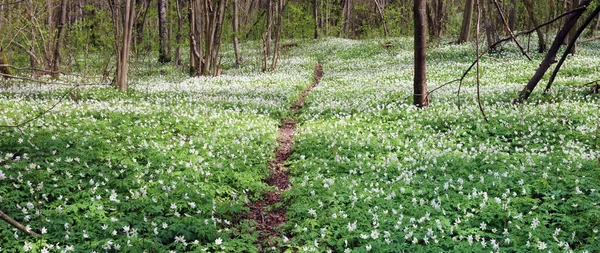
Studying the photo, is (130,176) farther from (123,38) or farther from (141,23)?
(141,23)

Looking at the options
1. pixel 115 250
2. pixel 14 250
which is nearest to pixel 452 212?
pixel 115 250

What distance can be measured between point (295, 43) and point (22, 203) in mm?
42818

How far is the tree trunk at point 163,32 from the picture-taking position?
1178 inches

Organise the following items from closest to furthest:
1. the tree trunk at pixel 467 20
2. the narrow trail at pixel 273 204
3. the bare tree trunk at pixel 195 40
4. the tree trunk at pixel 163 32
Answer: the narrow trail at pixel 273 204 < the bare tree trunk at pixel 195 40 < the tree trunk at pixel 467 20 < the tree trunk at pixel 163 32

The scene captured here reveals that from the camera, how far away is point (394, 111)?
1214 cm

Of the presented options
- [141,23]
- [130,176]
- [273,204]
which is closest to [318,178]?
[273,204]

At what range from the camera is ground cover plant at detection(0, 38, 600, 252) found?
5.13m

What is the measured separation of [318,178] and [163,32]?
89.8ft

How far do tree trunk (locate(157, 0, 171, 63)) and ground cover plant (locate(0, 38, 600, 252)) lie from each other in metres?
19.7

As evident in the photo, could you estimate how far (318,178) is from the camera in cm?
729

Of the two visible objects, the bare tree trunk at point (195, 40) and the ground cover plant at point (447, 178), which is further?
the bare tree trunk at point (195, 40)

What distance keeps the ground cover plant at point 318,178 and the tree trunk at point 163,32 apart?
64.7 feet

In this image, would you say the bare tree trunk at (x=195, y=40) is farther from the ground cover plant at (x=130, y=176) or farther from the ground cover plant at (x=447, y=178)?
the ground cover plant at (x=447, y=178)

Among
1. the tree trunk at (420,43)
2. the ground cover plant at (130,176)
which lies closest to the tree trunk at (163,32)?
the ground cover plant at (130,176)
